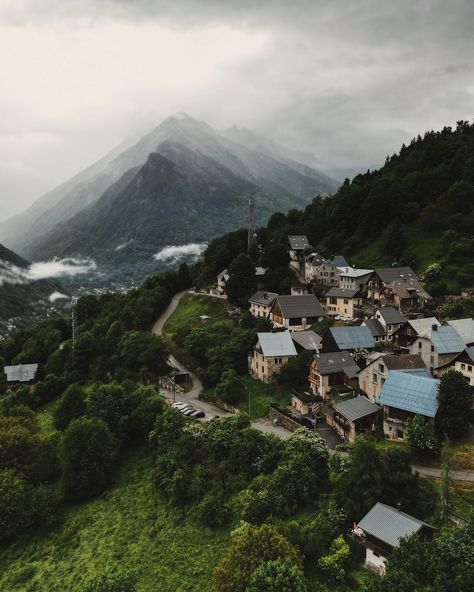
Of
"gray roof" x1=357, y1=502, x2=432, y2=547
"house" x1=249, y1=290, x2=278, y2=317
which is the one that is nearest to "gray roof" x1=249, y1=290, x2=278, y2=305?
"house" x1=249, y1=290, x2=278, y2=317

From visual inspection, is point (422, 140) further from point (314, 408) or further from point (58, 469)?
point (58, 469)

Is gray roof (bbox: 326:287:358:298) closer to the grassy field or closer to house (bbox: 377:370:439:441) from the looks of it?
house (bbox: 377:370:439:441)

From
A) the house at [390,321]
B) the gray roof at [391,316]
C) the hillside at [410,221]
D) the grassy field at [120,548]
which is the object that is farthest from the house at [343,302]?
the grassy field at [120,548]

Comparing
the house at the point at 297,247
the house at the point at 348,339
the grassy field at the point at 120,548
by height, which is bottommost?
the grassy field at the point at 120,548

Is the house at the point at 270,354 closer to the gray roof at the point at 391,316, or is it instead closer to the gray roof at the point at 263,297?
the gray roof at the point at 391,316

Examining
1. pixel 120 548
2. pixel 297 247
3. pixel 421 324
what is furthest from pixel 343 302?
pixel 120 548
